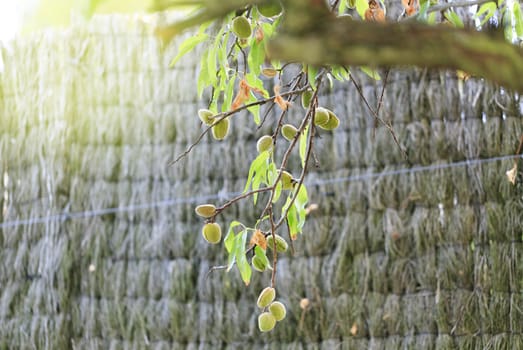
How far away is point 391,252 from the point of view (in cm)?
151

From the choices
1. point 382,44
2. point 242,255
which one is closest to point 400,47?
point 382,44

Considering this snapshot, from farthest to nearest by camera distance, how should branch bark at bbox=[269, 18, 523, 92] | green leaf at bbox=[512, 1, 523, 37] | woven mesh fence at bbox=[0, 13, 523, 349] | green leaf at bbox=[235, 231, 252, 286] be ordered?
woven mesh fence at bbox=[0, 13, 523, 349], green leaf at bbox=[512, 1, 523, 37], green leaf at bbox=[235, 231, 252, 286], branch bark at bbox=[269, 18, 523, 92]

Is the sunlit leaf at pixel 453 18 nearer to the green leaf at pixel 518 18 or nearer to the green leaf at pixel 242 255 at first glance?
the green leaf at pixel 518 18

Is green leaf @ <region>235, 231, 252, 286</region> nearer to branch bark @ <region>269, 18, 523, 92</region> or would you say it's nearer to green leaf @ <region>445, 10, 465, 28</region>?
green leaf @ <region>445, 10, 465, 28</region>

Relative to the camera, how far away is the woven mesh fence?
1.48 m

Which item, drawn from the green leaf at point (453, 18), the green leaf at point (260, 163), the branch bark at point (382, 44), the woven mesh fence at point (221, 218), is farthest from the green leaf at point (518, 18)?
the branch bark at point (382, 44)

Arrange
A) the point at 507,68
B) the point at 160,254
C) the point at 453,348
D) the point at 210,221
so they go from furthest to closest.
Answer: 1. the point at 160,254
2. the point at 453,348
3. the point at 210,221
4. the point at 507,68

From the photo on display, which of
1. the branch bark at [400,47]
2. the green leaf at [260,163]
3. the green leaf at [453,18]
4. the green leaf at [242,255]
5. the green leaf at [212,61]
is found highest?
the green leaf at [453,18]

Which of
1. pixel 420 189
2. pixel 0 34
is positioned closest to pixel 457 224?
pixel 420 189

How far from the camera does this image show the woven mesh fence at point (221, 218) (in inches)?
58.2

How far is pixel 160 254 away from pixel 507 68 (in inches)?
56.9

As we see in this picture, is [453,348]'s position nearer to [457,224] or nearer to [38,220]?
[457,224]

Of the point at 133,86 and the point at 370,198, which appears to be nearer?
the point at 370,198

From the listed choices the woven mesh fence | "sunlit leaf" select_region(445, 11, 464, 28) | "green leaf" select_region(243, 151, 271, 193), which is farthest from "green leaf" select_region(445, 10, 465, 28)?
the woven mesh fence
